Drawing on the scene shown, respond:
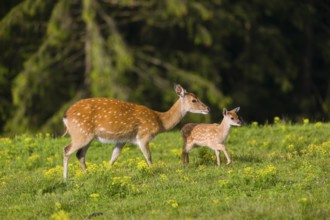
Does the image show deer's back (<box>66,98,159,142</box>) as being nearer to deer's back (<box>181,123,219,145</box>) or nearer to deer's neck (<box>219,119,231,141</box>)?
deer's back (<box>181,123,219,145</box>)

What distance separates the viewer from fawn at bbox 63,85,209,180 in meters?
15.6

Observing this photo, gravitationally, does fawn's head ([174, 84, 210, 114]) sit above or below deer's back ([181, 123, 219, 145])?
above

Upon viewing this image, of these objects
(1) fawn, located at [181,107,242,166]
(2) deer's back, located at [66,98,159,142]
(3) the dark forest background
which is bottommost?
(3) the dark forest background

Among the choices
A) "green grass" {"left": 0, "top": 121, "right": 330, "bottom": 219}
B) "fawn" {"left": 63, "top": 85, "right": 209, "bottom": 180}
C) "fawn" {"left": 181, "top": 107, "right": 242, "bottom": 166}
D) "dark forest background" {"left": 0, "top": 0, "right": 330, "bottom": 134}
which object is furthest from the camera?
"dark forest background" {"left": 0, "top": 0, "right": 330, "bottom": 134}

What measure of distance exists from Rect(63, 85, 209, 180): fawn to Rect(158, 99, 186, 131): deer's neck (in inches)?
3.3

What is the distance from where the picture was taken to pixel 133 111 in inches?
647

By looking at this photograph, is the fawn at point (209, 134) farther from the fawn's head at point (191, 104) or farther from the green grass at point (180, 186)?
the fawn's head at point (191, 104)

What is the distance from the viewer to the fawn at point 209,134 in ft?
52.2

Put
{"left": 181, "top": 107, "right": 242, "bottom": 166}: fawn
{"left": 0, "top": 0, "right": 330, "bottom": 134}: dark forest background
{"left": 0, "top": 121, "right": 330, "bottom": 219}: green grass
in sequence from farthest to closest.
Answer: {"left": 0, "top": 0, "right": 330, "bottom": 134}: dark forest background
{"left": 181, "top": 107, "right": 242, "bottom": 166}: fawn
{"left": 0, "top": 121, "right": 330, "bottom": 219}: green grass

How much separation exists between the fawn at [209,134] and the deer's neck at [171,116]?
1.75 feet

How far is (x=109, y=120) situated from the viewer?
15.9 meters

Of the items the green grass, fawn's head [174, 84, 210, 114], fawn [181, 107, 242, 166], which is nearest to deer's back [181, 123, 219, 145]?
fawn [181, 107, 242, 166]

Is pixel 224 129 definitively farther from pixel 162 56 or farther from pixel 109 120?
pixel 162 56

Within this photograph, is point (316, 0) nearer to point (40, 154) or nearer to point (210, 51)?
point (210, 51)
